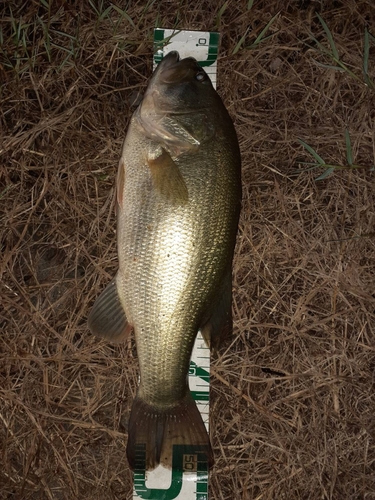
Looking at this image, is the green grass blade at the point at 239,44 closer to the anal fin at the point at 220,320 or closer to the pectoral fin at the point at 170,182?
the pectoral fin at the point at 170,182

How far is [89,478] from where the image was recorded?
285 centimetres

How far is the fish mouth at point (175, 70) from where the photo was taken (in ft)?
7.88

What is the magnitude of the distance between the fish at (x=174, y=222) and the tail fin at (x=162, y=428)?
47 mm

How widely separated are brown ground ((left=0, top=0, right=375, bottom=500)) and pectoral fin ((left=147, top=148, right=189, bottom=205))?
0.68 metres

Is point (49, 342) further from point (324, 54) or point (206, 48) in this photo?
point (324, 54)

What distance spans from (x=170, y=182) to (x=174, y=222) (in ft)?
0.63

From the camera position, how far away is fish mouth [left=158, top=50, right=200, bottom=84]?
2400 mm

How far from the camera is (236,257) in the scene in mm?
2949

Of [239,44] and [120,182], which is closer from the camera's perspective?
[120,182]

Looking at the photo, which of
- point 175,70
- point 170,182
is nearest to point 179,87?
point 175,70

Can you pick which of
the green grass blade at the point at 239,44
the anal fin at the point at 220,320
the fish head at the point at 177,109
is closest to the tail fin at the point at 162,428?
the anal fin at the point at 220,320

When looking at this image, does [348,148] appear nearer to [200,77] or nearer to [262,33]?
[262,33]

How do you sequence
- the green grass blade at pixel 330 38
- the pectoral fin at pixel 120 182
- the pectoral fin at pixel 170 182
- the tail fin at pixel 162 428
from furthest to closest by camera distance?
1. the green grass blade at pixel 330 38
2. the tail fin at pixel 162 428
3. the pectoral fin at pixel 120 182
4. the pectoral fin at pixel 170 182

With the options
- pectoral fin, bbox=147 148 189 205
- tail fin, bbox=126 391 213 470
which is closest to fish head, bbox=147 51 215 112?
pectoral fin, bbox=147 148 189 205
